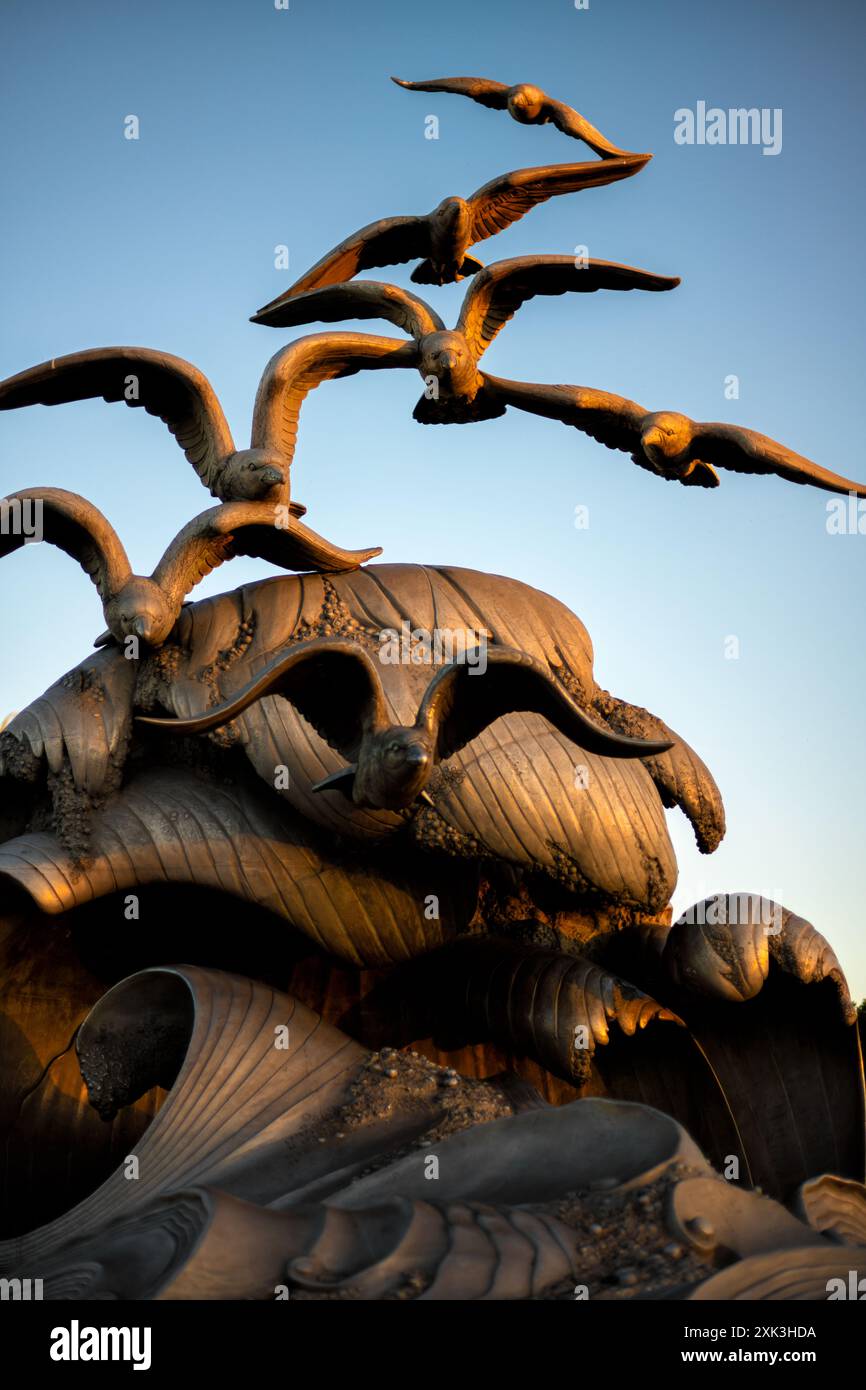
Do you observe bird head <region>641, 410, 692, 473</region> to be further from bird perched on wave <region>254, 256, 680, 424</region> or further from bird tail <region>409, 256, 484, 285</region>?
bird tail <region>409, 256, 484, 285</region>

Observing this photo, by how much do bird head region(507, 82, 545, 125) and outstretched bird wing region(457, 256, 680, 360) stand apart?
0.93m

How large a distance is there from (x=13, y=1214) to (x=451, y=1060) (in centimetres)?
250

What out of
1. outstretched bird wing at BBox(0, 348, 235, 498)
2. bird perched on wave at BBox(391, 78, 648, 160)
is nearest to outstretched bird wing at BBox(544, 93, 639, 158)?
bird perched on wave at BBox(391, 78, 648, 160)

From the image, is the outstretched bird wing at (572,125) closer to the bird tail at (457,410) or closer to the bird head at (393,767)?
the bird tail at (457,410)

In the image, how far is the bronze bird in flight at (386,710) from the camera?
707 centimetres

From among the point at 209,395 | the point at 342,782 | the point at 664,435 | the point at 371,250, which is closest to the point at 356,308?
the point at 371,250

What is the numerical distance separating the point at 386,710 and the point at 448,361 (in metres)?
2.39

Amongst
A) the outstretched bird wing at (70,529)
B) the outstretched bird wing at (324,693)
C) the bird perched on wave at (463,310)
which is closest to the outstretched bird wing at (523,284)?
the bird perched on wave at (463,310)

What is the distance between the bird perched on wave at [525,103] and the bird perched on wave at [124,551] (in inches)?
114

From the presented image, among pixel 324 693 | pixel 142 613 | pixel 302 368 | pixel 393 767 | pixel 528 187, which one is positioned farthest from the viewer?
pixel 528 187

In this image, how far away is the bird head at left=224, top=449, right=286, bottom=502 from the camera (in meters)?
8.31

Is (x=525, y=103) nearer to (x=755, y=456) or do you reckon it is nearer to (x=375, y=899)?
(x=755, y=456)

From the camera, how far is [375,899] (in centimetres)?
830
